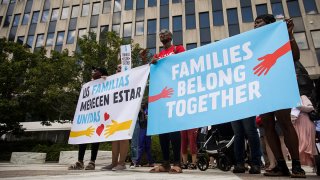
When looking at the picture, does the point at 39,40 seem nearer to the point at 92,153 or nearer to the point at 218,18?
the point at 218,18

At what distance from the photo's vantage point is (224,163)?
490 centimetres

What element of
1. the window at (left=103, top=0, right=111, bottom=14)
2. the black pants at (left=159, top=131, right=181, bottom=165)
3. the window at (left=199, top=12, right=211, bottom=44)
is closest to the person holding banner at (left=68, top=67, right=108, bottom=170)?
the black pants at (left=159, top=131, right=181, bottom=165)

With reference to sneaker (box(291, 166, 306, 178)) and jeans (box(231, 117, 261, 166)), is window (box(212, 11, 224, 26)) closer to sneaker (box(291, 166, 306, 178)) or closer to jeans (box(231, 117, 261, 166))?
jeans (box(231, 117, 261, 166))

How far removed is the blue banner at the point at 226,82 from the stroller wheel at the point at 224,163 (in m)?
1.87

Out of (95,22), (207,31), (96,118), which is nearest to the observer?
(96,118)

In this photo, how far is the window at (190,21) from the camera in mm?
27391

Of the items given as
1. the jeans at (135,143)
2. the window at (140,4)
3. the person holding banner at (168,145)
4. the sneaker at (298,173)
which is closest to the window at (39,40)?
the window at (140,4)

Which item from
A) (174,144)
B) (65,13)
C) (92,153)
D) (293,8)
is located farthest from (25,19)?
(174,144)

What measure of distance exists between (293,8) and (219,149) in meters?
24.9

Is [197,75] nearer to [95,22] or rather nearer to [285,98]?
[285,98]

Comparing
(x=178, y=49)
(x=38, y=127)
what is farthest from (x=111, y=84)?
(x=38, y=127)

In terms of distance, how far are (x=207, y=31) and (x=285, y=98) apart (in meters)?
25.1

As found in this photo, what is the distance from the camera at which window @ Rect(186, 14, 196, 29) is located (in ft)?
89.9

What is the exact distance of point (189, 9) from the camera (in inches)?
1102
